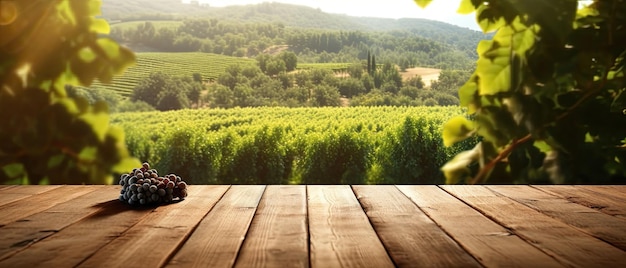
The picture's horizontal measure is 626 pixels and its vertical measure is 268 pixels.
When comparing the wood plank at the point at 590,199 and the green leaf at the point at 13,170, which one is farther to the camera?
the green leaf at the point at 13,170

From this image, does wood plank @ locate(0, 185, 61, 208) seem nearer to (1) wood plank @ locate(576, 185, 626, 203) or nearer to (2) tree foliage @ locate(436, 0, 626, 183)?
(2) tree foliage @ locate(436, 0, 626, 183)

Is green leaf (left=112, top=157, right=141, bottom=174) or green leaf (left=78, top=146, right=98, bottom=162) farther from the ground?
green leaf (left=78, top=146, right=98, bottom=162)

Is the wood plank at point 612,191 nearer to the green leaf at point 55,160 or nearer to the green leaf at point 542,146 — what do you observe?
the green leaf at point 542,146

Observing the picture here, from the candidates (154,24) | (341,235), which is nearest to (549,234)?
(341,235)

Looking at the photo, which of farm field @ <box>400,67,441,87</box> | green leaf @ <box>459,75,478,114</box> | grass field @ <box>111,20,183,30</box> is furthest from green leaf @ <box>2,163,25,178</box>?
farm field @ <box>400,67,441,87</box>

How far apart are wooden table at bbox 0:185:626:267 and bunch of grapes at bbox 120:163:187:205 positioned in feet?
0.18

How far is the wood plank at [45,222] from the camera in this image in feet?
5.12

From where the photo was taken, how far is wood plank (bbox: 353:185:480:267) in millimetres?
1377

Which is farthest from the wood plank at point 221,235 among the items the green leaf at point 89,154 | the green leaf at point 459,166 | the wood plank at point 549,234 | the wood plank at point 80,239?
the green leaf at point 89,154

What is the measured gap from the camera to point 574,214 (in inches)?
77.3

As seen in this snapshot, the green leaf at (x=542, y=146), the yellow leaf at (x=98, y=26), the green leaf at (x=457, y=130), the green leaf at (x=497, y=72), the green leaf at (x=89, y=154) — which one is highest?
the yellow leaf at (x=98, y=26)

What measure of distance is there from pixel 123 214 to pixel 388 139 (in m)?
3.24

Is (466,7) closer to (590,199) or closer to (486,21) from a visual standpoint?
(486,21)

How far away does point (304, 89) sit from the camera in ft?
18.7
